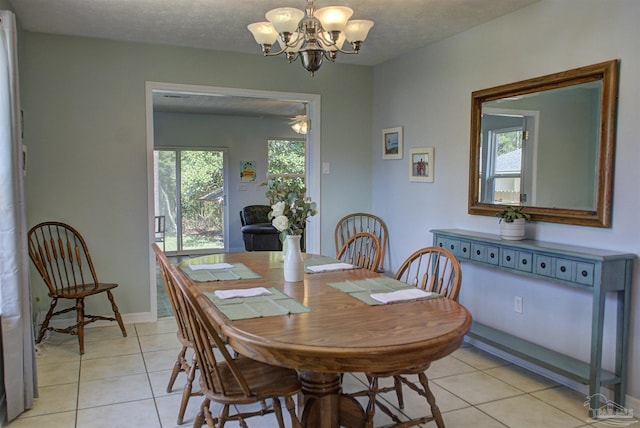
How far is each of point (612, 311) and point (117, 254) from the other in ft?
12.1

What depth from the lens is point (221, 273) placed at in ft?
8.79

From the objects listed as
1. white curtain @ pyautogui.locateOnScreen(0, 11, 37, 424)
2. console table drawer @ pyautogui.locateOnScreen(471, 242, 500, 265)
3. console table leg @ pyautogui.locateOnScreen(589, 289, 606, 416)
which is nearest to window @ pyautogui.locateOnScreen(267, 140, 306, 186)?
console table drawer @ pyautogui.locateOnScreen(471, 242, 500, 265)

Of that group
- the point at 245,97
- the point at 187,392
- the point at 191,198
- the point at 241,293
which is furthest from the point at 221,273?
the point at 191,198

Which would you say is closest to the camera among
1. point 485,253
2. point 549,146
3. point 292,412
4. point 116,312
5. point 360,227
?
point 292,412

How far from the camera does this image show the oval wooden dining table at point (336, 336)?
60.1 inches

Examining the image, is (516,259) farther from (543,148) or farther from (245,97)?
(245,97)

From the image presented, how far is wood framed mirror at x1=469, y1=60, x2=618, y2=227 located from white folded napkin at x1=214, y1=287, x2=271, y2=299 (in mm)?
1925

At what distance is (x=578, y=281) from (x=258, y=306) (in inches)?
69.6

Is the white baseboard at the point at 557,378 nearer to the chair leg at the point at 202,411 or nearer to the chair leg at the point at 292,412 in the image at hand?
the chair leg at the point at 292,412

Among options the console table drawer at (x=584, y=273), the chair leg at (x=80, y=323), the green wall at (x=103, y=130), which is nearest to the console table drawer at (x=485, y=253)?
the console table drawer at (x=584, y=273)

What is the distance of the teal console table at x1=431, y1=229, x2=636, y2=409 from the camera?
2.51 m

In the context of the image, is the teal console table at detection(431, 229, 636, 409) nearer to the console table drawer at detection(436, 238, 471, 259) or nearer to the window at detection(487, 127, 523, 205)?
the console table drawer at detection(436, 238, 471, 259)

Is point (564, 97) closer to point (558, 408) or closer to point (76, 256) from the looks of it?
point (558, 408)

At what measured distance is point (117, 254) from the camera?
4.12m
